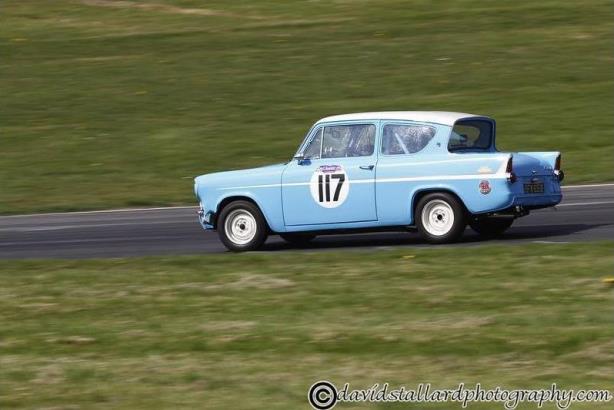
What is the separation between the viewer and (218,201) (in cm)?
1434

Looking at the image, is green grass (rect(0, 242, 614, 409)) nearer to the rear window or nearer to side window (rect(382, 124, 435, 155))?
side window (rect(382, 124, 435, 155))

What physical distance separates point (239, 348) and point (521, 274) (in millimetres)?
3359

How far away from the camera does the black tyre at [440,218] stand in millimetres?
13180

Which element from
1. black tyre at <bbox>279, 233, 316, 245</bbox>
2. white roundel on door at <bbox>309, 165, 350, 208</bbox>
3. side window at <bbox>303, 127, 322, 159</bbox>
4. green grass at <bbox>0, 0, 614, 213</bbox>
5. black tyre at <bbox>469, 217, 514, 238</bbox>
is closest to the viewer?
white roundel on door at <bbox>309, 165, 350, 208</bbox>

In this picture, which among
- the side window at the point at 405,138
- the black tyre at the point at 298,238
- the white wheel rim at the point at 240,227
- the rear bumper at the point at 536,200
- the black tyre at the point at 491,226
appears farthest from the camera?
the black tyre at the point at 298,238

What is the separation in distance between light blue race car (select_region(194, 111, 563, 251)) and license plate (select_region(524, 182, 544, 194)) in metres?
0.01

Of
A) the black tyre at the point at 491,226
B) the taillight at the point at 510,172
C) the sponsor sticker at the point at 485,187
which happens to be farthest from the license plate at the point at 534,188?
the black tyre at the point at 491,226

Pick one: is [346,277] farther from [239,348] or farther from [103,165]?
[103,165]

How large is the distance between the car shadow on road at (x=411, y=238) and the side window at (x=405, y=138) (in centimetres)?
112

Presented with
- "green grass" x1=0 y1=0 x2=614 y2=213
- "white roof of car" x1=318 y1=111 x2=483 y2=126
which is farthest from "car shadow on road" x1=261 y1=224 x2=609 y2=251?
"green grass" x1=0 y1=0 x2=614 y2=213

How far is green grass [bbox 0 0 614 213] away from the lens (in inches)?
925

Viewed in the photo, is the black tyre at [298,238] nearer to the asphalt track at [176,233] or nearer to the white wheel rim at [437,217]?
the asphalt track at [176,233]

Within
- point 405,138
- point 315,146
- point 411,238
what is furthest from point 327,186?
point 411,238

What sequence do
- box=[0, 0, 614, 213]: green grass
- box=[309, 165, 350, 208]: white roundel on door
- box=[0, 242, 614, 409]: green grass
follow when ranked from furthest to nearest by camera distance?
box=[0, 0, 614, 213]: green grass < box=[309, 165, 350, 208]: white roundel on door < box=[0, 242, 614, 409]: green grass
